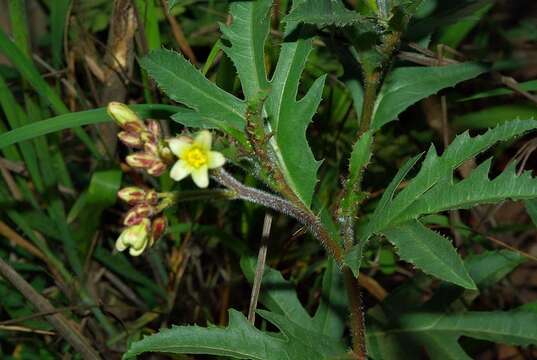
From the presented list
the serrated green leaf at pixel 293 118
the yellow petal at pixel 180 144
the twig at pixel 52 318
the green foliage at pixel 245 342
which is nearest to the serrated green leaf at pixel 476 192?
the serrated green leaf at pixel 293 118

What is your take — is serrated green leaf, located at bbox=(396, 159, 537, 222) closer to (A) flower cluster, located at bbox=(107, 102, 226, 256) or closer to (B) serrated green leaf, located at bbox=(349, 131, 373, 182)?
(B) serrated green leaf, located at bbox=(349, 131, 373, 182)

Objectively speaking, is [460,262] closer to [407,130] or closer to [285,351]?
[285,351]

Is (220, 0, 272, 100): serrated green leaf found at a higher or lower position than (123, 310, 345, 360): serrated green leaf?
higher

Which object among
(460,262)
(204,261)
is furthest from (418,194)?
(204,261)

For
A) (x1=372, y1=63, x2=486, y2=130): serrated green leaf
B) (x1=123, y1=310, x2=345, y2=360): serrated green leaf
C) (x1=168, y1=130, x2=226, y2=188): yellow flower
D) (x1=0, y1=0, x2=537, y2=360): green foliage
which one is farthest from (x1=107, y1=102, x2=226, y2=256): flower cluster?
(x1=372, y1=63, x2=486, y2=130): serrated green leaf

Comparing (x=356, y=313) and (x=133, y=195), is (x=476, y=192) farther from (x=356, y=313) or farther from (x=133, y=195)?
(x=133, y=195)
